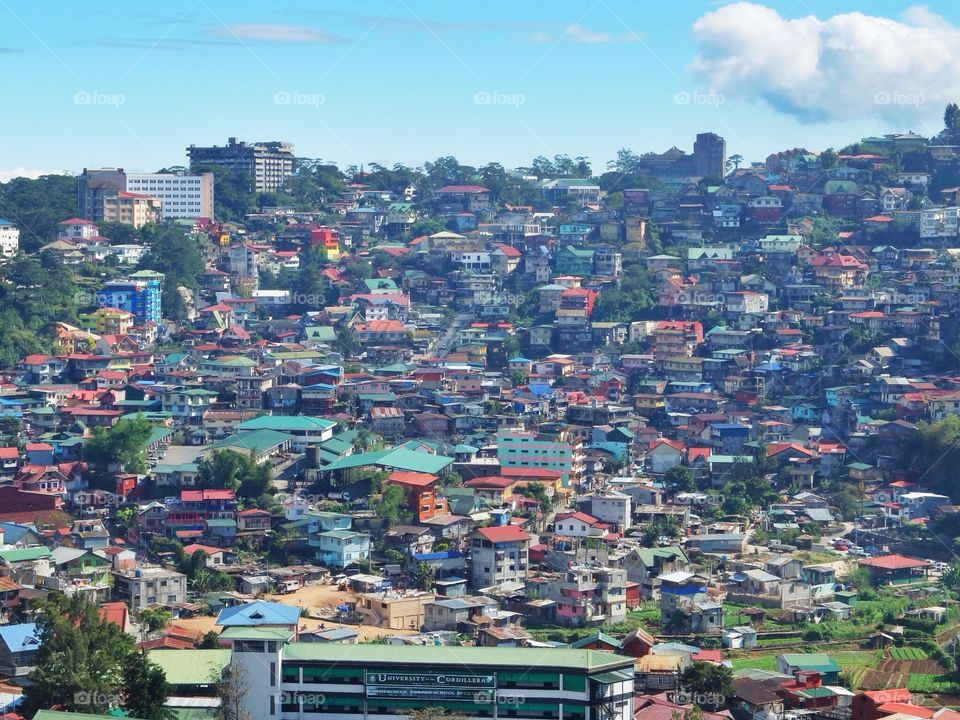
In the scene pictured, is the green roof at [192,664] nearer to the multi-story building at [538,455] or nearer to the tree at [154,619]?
the tree at [154,619]

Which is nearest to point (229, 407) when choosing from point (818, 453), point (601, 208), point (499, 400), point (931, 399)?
point (499, 400)

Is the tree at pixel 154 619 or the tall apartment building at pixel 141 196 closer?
the tree at pixel 154 619

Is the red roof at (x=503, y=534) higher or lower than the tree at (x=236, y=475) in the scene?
lower

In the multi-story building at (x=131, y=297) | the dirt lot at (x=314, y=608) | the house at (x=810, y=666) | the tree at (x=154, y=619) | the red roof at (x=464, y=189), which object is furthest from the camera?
the red roof at (x=464, y=189)

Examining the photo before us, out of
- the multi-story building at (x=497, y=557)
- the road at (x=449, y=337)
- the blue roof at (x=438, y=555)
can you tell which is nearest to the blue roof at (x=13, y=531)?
the blue roof at (x=438, y=555)

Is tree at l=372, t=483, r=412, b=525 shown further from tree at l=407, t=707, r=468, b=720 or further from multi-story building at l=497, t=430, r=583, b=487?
tree at l=407, t=707, r=468, b=720

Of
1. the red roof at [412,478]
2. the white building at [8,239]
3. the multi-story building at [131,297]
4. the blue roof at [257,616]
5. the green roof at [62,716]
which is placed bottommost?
the green roof at [62,716]

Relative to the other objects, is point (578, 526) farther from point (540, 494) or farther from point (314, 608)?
point (314, 608)

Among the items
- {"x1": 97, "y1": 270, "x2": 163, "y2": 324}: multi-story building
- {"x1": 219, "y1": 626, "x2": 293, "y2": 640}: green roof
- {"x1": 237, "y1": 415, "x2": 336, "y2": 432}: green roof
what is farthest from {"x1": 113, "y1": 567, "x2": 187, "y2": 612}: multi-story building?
{"x1": 97, "y1": 270, "x2": 163, "y2": 324}: multi-story building
